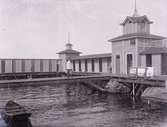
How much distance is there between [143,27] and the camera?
42.8m

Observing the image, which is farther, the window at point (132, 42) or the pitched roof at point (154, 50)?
the window at point (132, 42)

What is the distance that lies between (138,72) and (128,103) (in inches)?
291

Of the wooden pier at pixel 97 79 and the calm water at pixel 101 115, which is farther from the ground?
the wooden pier at pixel 97 79

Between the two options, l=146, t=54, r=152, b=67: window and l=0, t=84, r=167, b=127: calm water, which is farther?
l=146, t=54, r=152, b=67: window

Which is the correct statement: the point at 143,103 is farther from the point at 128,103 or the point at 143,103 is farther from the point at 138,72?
the point at 138,72

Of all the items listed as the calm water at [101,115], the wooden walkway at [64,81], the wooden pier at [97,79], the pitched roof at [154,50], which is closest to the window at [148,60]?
the pitched roof at [154,50]

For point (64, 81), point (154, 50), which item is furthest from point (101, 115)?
point (154, 50)

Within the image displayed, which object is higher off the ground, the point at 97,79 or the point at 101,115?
the point at 97,79

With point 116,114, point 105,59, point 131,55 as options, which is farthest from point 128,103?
point 105,59

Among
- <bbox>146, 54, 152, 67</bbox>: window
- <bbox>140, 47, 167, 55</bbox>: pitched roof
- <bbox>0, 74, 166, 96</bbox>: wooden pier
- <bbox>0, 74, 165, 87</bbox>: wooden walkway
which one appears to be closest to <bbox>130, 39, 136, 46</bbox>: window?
<bbox>140, 47, 167, 55</bbox>: pitched roof

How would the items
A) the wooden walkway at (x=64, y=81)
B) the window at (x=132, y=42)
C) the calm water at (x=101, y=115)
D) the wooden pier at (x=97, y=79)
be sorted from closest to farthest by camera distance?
the calm water at (x=101, y=115), the wooden walkway at (x=64, y=81), the wooden pier at (x=97, y=79), the window at (x=132, y=42)

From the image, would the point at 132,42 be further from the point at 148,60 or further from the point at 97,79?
the point at 97,79

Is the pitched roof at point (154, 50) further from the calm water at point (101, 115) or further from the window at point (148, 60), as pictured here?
the calm water at point (101, 115)

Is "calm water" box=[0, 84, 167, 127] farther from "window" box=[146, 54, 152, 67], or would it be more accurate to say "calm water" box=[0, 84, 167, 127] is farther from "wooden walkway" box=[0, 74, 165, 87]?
"window" box=[146, 54, 152, 67]
